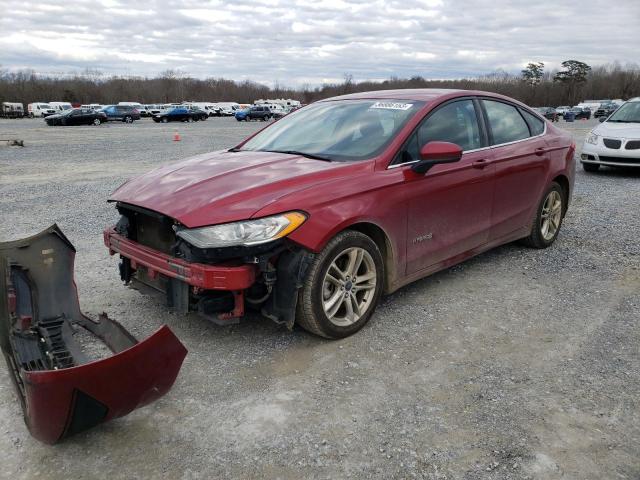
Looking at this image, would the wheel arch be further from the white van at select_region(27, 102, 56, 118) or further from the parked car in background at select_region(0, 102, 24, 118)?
the white van at select_region(27, 102, 56, 118)

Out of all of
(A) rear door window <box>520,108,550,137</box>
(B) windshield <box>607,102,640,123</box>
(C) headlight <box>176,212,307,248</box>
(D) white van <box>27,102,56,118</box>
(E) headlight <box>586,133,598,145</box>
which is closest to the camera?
(C) headlight <box>176,212,307,248</box>

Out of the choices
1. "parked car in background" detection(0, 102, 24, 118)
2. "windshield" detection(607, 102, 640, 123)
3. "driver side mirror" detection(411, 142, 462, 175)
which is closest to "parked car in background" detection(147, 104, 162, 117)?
"parked car in background" detection(0, 102, 24, 118)

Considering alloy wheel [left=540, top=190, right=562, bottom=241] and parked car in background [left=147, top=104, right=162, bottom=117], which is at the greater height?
Answer: parked car in background [left=147, top=104, right=162, bottom=117]

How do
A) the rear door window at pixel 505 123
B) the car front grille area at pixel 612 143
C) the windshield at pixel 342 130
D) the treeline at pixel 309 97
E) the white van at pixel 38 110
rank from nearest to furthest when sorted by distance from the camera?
1. the windshield at pixel 342 130
2. the rear door window at pixel 505 123
3. the car front grille area at pixel 612 143
4. the white van at pixel 38 110
5. the treeline at pixel 309 97

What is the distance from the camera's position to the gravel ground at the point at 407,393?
8.49ft

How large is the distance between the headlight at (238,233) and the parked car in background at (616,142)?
10408 millimetres

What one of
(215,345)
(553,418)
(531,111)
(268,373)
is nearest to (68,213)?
(215,345)

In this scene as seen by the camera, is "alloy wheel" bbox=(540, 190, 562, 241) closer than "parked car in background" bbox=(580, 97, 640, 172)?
Yes

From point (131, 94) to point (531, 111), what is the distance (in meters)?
108

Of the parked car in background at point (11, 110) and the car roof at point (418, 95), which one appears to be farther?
the parked car in background at point (11, 110)

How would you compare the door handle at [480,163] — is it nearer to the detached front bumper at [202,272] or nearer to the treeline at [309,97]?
the detached front bumper at [202,272]

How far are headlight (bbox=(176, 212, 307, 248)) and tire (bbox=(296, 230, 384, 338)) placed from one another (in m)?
0.35

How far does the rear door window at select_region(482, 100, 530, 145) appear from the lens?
5102 mm

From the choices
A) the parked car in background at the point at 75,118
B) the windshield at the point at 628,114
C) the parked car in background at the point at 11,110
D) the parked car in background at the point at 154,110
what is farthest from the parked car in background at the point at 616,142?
the parked car in background at the point at 11,110
